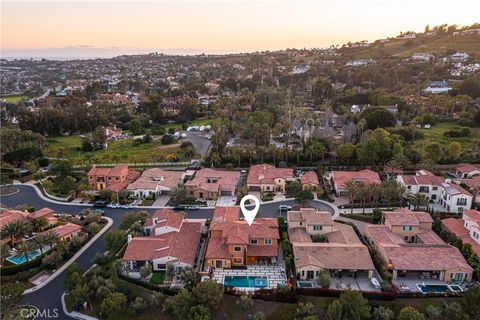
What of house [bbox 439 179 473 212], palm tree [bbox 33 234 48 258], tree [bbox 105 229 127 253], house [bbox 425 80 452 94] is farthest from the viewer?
house [bbox 425 80 452 94]

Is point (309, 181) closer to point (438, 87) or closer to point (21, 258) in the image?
point (21, 258)

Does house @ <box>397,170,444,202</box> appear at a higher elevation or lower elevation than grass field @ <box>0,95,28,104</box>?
lower

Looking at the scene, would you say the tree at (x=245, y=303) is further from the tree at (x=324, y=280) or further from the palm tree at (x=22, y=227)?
the palm tree at (x=22, y=227)

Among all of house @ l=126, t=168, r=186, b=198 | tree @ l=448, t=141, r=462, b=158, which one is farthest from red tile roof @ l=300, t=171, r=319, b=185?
tree @ l=448, t=141, r=462, b=158

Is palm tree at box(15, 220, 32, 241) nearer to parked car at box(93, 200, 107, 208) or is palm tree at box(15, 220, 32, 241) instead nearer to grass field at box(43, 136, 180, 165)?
parked car at box(93, 200, 107, 208)

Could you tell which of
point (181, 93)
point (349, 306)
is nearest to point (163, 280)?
point (349, 306)

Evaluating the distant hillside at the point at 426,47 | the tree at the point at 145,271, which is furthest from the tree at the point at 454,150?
the distant hillside at the point at 426,47

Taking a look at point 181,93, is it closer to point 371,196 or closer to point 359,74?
point 359,74
